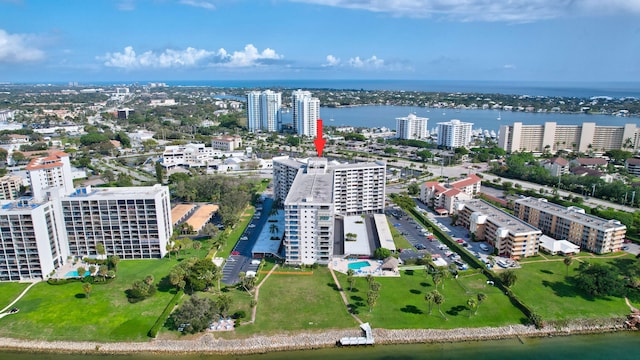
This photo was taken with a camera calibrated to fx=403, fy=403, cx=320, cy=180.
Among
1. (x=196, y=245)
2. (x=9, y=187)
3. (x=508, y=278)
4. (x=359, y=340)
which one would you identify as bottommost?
(x=359, y=340)

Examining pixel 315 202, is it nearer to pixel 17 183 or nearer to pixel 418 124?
pixel 17 183

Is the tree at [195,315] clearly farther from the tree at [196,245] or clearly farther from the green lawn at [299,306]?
the tree at [196,245]

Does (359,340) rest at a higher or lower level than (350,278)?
lower

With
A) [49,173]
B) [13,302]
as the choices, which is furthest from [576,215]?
[49,173]

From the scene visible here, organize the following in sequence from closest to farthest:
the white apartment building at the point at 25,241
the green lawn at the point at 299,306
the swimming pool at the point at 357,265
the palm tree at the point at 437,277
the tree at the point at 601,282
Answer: the green lawn at the point at 299,306
the tree at the point at 601,282
the palm tree at the point at 437,277
the white apartment building at the point at 25,241
the swimming pool at the point at 357,265

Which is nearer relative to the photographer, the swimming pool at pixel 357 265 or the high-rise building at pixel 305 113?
the swimming pool at pixel 357 265

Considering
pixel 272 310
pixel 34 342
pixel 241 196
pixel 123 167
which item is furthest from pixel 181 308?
pixel 123 167

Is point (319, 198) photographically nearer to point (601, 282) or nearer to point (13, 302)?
point (601, 282)

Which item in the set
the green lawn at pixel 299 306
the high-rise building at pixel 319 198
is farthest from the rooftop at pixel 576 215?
the green lawn at pixel 299 306
